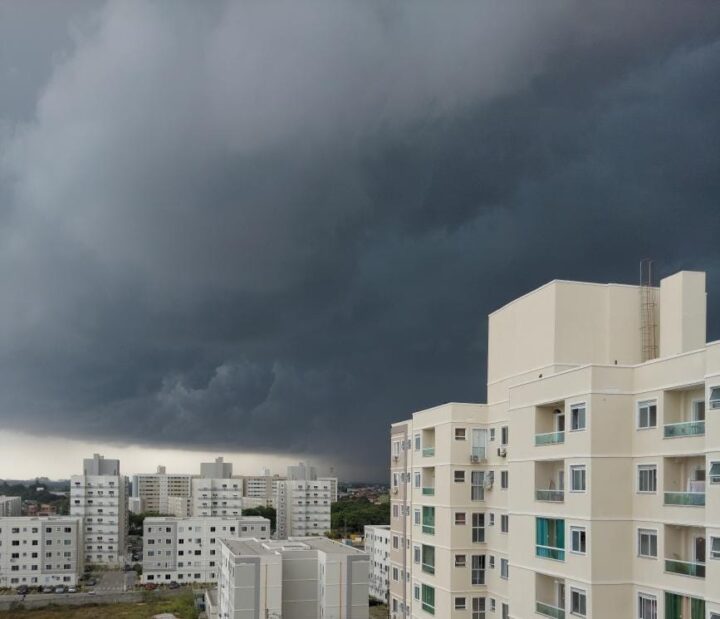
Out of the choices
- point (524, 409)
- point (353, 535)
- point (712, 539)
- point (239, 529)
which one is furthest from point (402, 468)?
point (353, 535)

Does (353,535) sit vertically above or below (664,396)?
below

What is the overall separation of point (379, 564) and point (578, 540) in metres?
44.0

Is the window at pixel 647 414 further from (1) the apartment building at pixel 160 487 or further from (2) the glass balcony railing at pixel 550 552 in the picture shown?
(1) the apartment building at pixel 160 487

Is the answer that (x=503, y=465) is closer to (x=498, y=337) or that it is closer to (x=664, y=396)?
(x=498, y=337)

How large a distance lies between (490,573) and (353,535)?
72098mm

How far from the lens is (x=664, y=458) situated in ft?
43.9

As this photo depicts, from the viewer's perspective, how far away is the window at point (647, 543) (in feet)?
44.3

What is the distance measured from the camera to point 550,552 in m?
15.4

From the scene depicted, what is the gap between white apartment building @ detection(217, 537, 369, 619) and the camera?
31.4 m

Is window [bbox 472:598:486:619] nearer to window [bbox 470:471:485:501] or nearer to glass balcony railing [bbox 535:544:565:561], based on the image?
window [bbox 470:471:485:501]

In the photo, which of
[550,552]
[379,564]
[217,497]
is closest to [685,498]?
[550,552]

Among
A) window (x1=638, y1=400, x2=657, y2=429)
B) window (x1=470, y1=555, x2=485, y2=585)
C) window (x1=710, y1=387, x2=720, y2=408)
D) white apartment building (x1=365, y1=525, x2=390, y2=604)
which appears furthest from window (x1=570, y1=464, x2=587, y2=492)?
white apartment building (x1=365, y1=525, x2=390, y2=604)

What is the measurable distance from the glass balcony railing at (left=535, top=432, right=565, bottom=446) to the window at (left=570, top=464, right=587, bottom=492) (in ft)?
2.41

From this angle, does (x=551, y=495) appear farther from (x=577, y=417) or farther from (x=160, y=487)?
(x=160, y=487)
